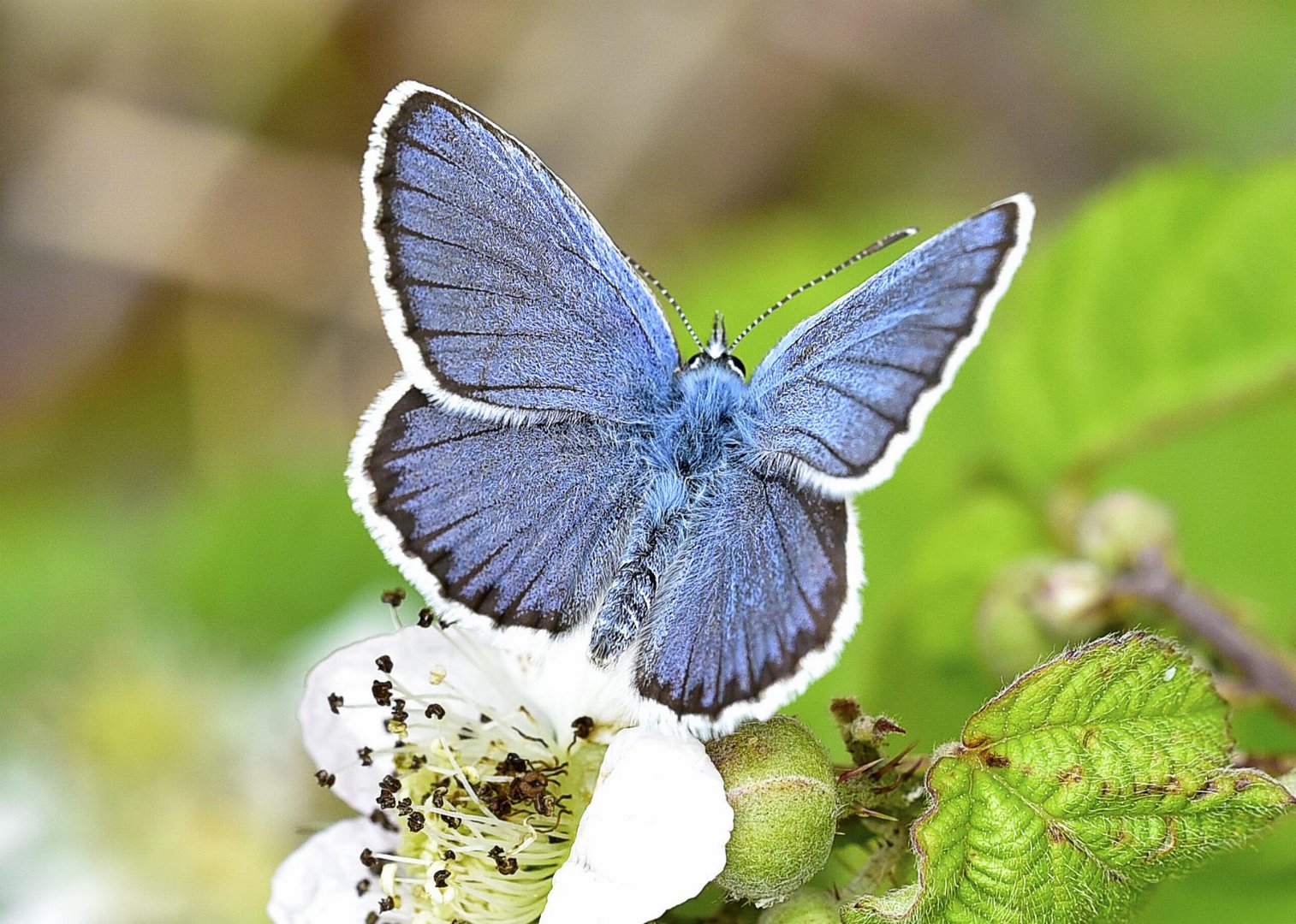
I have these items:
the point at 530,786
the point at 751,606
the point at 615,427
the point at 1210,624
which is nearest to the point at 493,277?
the point at 615,427

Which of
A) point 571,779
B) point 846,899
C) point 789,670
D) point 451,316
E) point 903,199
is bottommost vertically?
point 846,899

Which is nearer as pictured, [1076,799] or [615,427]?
[1076,799]

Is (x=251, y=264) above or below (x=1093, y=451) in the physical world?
above

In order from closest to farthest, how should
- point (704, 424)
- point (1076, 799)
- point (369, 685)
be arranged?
point (1076, 799) → point (704, 424) → point (369, 685)

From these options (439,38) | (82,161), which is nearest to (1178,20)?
(439,38)

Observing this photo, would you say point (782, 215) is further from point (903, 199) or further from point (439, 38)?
point (439, 38)

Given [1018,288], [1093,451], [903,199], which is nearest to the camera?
[1093,451]

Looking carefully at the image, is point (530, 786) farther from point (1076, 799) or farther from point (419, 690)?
point (1076, 799)
